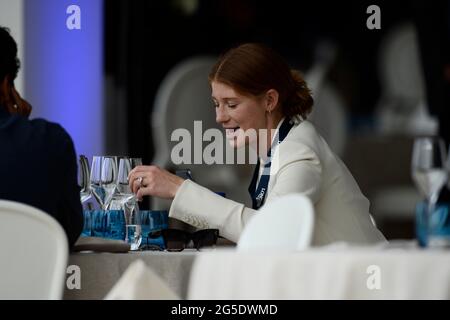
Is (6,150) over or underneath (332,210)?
over

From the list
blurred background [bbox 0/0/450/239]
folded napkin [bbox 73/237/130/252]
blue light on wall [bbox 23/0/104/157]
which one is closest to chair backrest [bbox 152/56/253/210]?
blurred background [bbox 0/0/450/239]

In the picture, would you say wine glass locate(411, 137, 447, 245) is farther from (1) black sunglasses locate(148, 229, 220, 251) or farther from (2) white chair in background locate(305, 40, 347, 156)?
(2) white chair in background locate(305, 40, 347, 156)

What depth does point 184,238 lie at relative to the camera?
309 cm

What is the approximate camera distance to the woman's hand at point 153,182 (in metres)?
3.06

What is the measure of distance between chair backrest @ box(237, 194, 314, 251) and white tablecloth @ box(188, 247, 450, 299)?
349mm

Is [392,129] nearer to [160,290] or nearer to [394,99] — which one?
[394,99]

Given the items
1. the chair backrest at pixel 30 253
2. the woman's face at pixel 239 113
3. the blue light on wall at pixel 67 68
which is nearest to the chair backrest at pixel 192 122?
the blue light on wall at pixel 67 68

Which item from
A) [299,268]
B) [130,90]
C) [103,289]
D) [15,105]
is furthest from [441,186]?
[130,90]

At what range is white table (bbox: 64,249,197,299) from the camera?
9.11 ft

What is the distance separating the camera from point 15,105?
299cm

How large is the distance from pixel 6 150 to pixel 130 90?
4031 millimetres

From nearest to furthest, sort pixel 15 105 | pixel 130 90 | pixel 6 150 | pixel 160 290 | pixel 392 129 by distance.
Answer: pixel 160 290 → pixel 6 150 → pixel 15 105 → pixel 392 129 → pixel 130 90

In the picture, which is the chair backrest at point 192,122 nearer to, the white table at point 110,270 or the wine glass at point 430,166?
the white table at point 110,270

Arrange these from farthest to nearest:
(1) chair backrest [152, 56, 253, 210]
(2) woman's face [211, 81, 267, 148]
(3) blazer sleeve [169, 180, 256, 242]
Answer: (1) chair backrest [152, 56, 253, 210], (2) woman's face [211, 81, 267, 148], (3) blazer sleeve [169, 180, 256, 242]
